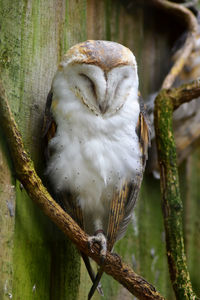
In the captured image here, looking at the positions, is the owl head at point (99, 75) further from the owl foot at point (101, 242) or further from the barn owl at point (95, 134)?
the owl foot at point (101, 242)

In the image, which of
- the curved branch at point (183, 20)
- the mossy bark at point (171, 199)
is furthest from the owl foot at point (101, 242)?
the curved branch at point (183, 20)

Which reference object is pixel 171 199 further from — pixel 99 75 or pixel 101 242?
pixel 99 75

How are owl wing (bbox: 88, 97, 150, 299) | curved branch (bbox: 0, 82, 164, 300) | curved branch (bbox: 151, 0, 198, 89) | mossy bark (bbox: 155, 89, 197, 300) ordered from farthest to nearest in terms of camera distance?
curved branch (bbox: 151, 0, 198, 89)
mossy bark (bbox: 155, 89, 197, 300)
owl wing (bbox: 88, 97, 150, 299)
curved branch (bbox: 0, 82, 164, 300)

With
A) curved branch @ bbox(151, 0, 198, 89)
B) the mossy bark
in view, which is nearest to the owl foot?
the mossy bark

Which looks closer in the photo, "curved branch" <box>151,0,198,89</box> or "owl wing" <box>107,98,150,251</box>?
"owl wing" <box>107,98,150,251</box>

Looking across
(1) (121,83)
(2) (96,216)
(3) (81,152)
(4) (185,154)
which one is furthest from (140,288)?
(4) (185,154)

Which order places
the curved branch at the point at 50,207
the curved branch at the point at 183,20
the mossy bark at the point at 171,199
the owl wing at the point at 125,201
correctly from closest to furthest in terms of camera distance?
the curved branch at the point at 50,207
the owl wing at the point at 125,201
the mossy bark at the point at 171,199
the curved branch at the point at 183,20

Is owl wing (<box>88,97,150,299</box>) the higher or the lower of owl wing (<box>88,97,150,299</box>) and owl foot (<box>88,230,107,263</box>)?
the higher

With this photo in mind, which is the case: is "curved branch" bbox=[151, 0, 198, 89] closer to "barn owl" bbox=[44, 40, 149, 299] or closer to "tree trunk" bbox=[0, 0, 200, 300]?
"tree trunk" bbox=[0, 0, 200, 300]
